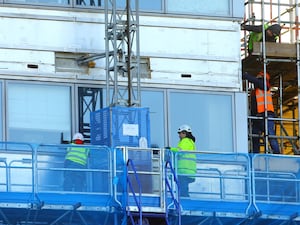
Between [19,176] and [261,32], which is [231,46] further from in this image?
[19,176]

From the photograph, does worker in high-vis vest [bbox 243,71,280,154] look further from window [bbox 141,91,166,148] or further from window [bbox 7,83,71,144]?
window [bbox 7,83,71,144]

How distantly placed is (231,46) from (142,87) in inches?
98.8

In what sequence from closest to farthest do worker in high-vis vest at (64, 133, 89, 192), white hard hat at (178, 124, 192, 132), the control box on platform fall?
worker in high-vis vest at (64, 133, 89, 192) < white hard hat at (178, 124, 192, 132) < the control box on platform

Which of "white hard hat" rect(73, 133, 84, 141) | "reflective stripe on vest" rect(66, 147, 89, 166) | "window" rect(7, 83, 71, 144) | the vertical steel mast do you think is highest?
the vertical steel mast

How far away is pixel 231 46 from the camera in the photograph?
121 feet

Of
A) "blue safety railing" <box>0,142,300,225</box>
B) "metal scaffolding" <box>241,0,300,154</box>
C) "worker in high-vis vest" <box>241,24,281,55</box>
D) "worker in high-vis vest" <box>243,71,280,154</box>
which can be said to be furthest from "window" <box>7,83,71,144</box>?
"worker in high-vis vest" <box>241,24,281,55</box>

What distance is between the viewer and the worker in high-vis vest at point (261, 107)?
38.5 m

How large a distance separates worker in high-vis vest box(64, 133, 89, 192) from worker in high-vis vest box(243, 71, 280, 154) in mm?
7383

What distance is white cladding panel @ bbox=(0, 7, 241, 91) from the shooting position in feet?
116

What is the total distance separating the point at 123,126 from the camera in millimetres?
34781

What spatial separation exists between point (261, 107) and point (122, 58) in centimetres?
497

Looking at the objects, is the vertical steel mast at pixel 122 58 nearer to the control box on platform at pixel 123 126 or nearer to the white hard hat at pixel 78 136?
the control box on platform at pixel 123 126

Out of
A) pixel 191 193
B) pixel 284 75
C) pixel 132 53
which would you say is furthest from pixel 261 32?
pixel 191 193

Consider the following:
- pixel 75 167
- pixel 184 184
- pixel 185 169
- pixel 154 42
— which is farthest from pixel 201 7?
pixel 75 167
